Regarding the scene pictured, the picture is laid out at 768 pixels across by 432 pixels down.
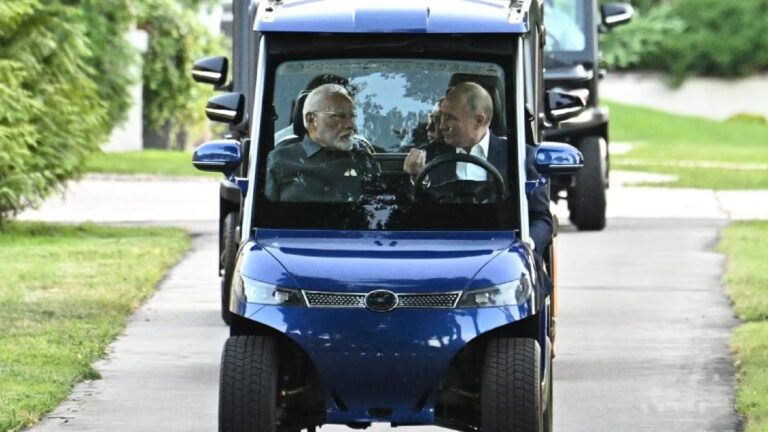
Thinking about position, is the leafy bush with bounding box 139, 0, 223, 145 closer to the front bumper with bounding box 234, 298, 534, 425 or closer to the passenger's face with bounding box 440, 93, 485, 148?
the passenger's face with bounding box 440, 93, 485, 148

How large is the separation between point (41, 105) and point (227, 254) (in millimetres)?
6378

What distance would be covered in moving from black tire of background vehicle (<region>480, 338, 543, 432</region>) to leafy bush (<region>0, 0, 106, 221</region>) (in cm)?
1107

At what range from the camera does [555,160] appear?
9.22m

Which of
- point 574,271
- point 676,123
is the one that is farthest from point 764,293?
point 676,123

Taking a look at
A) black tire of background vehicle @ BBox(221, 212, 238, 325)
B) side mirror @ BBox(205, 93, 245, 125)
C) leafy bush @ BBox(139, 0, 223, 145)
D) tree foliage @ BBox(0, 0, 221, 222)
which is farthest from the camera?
leafy bush @ BBox(139, 0, 223, 145)

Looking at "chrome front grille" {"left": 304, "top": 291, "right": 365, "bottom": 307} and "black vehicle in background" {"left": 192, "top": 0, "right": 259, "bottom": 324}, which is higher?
"chrome front grille" {"left": 304, "top": 291, "right": 365, "bottom": 307}

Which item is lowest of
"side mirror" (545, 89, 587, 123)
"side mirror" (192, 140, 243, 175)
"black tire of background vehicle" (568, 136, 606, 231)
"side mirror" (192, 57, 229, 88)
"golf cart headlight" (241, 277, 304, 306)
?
"black tire of background vehicle" (568, 136, 606, 231)

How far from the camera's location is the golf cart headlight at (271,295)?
28.0 ft

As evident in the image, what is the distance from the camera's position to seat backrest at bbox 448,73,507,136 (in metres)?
9.31

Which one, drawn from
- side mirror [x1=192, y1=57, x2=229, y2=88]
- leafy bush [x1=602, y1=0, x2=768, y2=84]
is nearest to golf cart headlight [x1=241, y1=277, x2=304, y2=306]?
side mirror [x1=192, y1=57, x2=229, y2=88]

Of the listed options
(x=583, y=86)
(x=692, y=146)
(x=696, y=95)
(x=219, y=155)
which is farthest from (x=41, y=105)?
(x=696, y=95)

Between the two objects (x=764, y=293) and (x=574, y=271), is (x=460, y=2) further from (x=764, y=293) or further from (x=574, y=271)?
(x=574, y=271)

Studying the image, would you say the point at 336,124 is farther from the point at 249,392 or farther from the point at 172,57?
the point at 172,57

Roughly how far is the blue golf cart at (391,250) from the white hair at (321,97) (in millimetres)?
25
